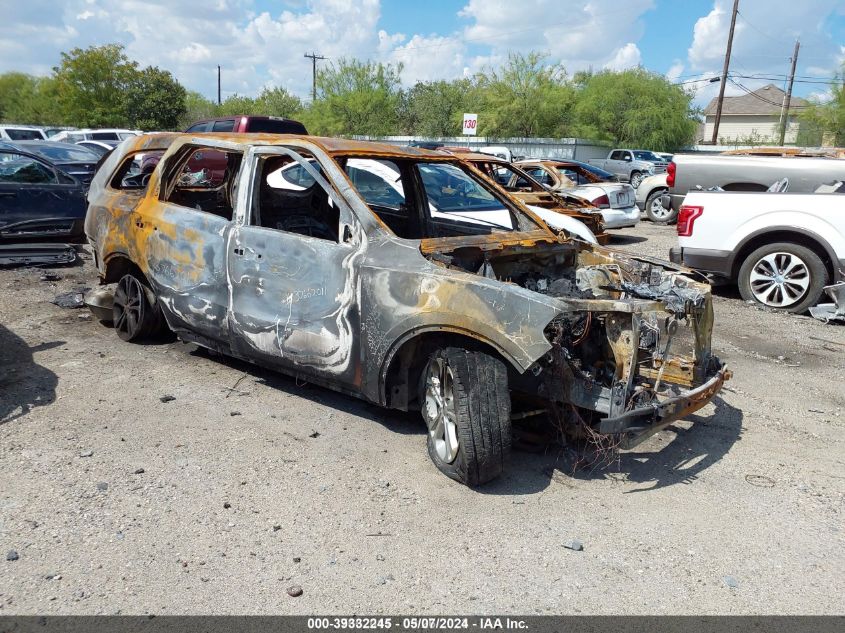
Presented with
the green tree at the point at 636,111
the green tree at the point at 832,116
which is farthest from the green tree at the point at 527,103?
the green tree at the point at 832,116

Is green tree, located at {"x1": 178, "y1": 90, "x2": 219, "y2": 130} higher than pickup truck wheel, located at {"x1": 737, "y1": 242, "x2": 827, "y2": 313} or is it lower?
higher

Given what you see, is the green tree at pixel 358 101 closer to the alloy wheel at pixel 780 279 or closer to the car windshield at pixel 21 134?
the car windshield at pixel 21 134

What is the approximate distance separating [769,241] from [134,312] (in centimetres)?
693

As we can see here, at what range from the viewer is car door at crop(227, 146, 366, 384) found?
4254 millimetres

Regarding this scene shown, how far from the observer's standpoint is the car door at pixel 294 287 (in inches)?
167

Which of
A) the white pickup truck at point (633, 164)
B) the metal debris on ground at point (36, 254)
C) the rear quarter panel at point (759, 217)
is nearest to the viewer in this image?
the rear quarter panel at point (759, 217)

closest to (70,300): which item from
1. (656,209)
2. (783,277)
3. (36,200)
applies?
(36,200)

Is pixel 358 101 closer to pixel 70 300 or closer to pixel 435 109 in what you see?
pixel 435 109

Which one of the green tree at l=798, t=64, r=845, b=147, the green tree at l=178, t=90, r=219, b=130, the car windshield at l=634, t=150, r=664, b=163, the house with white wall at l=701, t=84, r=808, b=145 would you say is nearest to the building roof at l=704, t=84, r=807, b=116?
the house with white wall at l=701, t=84, r=808, b=145

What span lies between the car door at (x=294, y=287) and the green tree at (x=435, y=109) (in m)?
42.7

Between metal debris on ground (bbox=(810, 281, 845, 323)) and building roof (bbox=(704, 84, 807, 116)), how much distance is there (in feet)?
245

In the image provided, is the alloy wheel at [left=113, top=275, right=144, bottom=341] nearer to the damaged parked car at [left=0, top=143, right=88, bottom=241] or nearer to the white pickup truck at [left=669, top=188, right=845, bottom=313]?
the damaged parked car at [left=0, top=143, right=88, bottom=241]

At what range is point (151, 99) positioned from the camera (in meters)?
44.6

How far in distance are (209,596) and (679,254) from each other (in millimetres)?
7249
